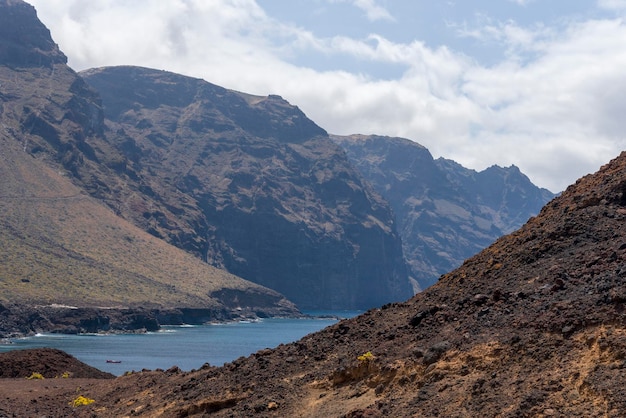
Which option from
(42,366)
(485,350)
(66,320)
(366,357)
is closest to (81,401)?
(366,357)

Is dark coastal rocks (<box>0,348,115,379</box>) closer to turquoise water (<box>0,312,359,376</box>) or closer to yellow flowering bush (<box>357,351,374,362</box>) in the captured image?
yellow flowering bush (<box>357,351,374,362</box>)

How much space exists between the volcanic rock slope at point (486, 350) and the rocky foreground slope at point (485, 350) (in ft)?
0.13

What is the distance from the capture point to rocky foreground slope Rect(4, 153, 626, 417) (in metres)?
17.9

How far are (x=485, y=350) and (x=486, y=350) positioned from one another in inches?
1.0

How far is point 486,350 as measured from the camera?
20.2m

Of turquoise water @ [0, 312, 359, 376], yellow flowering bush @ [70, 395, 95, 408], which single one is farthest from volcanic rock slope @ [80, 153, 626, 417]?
turquoise water @ [0, 312, 359, 376]

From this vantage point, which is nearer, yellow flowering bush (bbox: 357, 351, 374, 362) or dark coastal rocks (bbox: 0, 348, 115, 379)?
yellow flowering bush (bbox: 357, 351, 374, 362)

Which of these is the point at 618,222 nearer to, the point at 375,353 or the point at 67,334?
the point at 375,353

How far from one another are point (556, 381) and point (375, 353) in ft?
21.5

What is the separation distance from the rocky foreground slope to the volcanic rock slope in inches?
1.5

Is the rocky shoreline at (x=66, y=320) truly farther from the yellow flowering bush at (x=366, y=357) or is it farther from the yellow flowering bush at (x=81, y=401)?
the yellow flowering bush at (x=366, y=357)

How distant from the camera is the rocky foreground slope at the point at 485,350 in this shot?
58.9ft

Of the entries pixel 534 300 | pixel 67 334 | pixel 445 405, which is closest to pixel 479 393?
pixel 445 405

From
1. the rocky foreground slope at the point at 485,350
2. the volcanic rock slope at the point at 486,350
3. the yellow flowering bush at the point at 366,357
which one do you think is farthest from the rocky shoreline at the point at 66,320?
the yellow flowering bush at the point at 366,357
